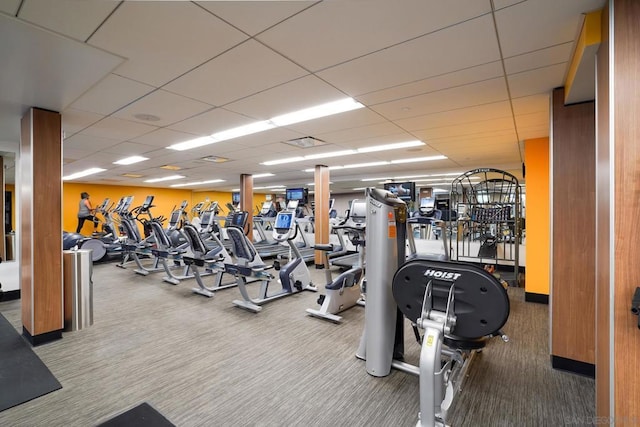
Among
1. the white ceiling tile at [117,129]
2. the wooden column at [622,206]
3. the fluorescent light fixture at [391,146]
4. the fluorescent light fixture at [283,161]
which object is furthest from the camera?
the fluorescent light fixture at [283,161]

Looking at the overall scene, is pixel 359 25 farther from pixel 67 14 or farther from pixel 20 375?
pixel 20 375

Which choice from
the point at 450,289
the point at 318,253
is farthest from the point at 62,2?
the point at 318,253

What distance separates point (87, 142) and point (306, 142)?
3.52 metres

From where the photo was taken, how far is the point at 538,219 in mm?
4133

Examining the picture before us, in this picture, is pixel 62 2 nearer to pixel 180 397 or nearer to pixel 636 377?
pixel 180 397

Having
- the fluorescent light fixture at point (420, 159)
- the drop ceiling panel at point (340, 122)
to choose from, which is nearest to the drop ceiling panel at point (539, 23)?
the drop ceiling panel at point (340, 122)

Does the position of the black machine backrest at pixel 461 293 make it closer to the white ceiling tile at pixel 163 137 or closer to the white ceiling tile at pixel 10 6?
the white ceiling tile at pixel 10 6

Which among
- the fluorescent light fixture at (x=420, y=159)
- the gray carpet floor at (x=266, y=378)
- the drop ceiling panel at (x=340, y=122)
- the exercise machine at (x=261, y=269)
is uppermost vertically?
the fluorescent light fixture at (x=420, y=159)

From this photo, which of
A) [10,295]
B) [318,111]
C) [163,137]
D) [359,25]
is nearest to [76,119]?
[163,137]

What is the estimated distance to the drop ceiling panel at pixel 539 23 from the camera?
61.7 inches

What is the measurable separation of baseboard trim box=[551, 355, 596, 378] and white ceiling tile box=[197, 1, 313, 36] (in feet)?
11.0

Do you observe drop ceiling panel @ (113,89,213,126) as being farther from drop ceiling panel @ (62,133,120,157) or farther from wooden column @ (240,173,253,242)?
wooden column @ (240,173,253,242)

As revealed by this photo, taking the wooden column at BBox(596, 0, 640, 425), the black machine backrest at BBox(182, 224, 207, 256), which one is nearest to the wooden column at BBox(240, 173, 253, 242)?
the black machine backrest at BBox(182, 224, 207, 256)

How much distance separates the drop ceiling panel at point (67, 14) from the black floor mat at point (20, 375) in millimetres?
2582
